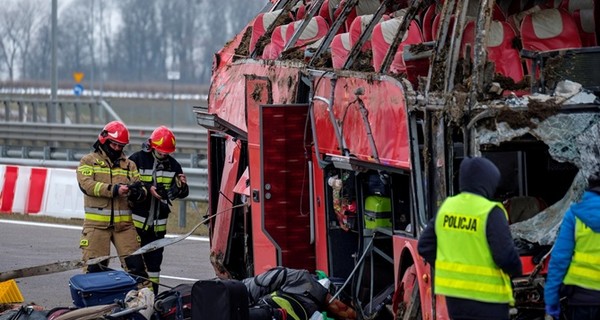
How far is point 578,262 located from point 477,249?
1.88 feet

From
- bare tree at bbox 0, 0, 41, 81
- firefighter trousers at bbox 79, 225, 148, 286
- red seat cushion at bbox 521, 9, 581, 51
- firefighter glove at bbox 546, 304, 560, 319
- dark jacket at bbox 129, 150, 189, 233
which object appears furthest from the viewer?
bare tree at bbox 0, 0, 41, 81

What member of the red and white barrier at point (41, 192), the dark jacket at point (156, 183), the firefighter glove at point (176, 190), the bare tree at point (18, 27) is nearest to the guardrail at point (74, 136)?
the red and white barrier at point (41, 192)

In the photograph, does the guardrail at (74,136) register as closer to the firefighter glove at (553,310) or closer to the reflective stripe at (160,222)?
the reflective stripe at (160,222)

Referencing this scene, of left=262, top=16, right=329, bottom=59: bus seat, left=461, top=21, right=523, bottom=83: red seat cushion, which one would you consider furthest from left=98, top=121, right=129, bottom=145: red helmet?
left=461, top=21, right=523, bottom=83: red seat cushion

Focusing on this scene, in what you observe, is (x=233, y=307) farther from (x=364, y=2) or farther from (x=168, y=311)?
(x=364, y=2)

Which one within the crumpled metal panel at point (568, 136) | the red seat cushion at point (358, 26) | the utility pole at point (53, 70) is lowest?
the crumpled metal panel at point (568, 136)

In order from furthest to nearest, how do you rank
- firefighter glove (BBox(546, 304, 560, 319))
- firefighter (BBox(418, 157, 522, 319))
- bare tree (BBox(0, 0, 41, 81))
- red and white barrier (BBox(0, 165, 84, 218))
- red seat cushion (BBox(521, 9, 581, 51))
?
1. bare tree (BBox(0, 0, 41, 81))
2. red and white barrier (BBox(0, 165, 84, 218))
3. red seat cushion (BBox(521, 9, 581, 51))
4. firefighter glove (BBox(546, 304, 560, 319))
5. firefighter (BBox(418, 157, 522, 319))

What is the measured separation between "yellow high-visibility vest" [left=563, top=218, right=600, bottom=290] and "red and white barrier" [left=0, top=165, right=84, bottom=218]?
1199 cm

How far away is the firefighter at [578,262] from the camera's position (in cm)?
663

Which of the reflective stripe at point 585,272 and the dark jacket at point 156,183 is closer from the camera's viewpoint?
the reflective stripe at point 585,272

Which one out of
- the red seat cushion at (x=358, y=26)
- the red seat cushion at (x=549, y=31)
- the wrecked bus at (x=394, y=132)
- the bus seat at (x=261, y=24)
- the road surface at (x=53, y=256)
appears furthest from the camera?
the road surface at (x=53, y=256)

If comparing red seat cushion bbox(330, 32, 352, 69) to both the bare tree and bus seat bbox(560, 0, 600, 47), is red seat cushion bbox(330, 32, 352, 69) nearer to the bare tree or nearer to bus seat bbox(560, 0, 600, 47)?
bus seat bbox(560, 0, 600, 47)

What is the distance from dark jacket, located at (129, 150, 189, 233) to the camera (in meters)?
11.4

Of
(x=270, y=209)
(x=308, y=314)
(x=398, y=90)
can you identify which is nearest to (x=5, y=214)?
(x=270, y=209)
